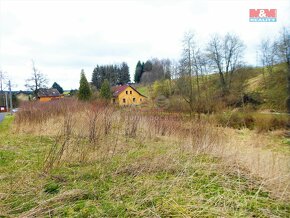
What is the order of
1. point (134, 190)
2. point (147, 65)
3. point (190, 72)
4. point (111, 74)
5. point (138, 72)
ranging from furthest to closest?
point (138, 72), point (147, 65), point (111, 74), point (190, 72), point (134, 190)

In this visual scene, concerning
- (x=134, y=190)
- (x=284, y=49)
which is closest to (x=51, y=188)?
(x=134, y=190)

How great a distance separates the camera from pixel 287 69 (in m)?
19.0

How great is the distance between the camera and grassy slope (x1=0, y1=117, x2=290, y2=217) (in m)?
2.34

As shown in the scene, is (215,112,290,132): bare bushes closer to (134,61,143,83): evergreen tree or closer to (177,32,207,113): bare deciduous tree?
(177,32,207,113): bare deciduous tree

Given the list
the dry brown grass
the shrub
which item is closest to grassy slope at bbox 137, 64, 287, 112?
the dry brown grass

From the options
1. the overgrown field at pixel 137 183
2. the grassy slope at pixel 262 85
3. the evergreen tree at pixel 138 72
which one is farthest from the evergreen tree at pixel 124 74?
the overgrown field at pixel 137 183

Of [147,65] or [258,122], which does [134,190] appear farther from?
[147,65]

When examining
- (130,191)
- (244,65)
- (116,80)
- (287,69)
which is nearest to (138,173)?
(130,191)

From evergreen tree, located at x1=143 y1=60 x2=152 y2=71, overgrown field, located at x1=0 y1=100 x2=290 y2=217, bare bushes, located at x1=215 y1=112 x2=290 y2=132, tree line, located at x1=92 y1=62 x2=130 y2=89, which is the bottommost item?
bare bushes, located at x1=215 y1=112 x2=290 y2=132

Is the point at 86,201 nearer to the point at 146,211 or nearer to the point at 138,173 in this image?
the point at 146,211

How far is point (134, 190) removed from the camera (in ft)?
9.03

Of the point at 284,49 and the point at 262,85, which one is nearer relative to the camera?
the point at 284,49

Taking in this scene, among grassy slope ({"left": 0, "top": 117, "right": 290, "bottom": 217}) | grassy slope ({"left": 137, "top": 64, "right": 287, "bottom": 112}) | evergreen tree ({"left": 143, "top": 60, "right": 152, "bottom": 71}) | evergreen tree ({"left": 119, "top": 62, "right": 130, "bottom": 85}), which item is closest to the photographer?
grassy slope ({"left": 0, "top": 117, "right": 290, "bottom": 217})

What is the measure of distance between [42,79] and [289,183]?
1559 inches
